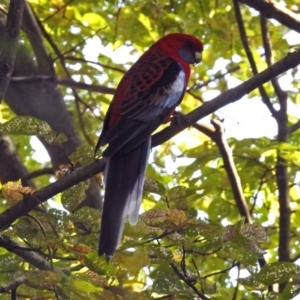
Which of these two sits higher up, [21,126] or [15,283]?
[21,126]

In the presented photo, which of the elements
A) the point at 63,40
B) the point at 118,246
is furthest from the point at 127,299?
the point at 63,40

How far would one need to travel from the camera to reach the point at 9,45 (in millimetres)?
3098

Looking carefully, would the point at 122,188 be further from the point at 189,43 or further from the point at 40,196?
the point at 189,43

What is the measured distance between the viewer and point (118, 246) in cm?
298

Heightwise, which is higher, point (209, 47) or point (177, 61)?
point (209, 47)

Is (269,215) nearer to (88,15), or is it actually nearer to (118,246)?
(88,15)

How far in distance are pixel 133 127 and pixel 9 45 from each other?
0.90 m

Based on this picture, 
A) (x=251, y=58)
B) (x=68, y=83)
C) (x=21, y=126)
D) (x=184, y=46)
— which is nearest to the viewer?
(x=21, y=126)

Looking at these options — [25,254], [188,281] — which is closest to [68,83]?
[25,254]

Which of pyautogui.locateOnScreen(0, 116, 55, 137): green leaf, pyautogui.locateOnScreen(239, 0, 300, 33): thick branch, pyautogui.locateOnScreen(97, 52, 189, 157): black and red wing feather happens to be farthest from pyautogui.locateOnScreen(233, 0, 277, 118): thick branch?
pyautogui.locateOnScreen(0, 116, 55, 137): green leaf

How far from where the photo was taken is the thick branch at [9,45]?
3.09 meters

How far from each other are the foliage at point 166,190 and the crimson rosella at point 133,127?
9 cm

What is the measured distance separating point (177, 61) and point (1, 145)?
4.22ft

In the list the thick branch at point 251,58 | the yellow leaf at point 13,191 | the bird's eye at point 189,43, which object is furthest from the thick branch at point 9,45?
the thick branch at point 251,58
